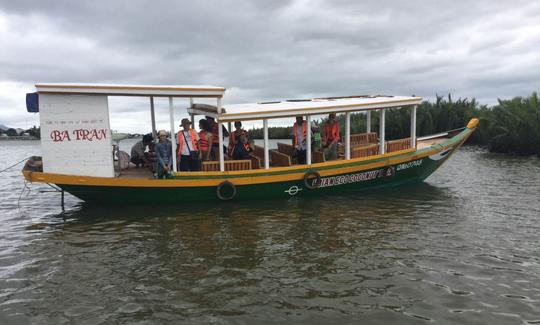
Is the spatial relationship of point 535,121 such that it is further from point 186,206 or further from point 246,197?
point 186,206

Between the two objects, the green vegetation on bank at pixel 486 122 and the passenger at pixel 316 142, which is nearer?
the passenger at pixel 316 142

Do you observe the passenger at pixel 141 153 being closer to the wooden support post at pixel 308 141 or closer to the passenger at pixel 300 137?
the passenger at pixel 300 137

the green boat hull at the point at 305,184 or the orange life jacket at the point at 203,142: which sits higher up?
the orange life jacket at the point at 203,142

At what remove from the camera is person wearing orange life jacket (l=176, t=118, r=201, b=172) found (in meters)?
9.35

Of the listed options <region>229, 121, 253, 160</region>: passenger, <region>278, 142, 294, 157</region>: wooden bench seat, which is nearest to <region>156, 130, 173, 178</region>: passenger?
<region>229, 121, 253, 160</region>: passenger

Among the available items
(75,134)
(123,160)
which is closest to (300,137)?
(123,160)

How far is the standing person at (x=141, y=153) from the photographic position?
36.2 ft

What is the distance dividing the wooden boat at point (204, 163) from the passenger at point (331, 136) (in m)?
0.42

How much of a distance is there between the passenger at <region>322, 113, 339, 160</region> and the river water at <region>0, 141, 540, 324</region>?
1694mm

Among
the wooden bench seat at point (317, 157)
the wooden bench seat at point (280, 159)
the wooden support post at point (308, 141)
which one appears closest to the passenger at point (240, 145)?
the wooden bench seat at point (280, 159)

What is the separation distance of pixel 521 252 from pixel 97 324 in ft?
20.6

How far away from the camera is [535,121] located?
2091cm

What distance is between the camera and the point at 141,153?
11047 millimetres

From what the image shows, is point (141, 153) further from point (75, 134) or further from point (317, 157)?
point (317, 157)
